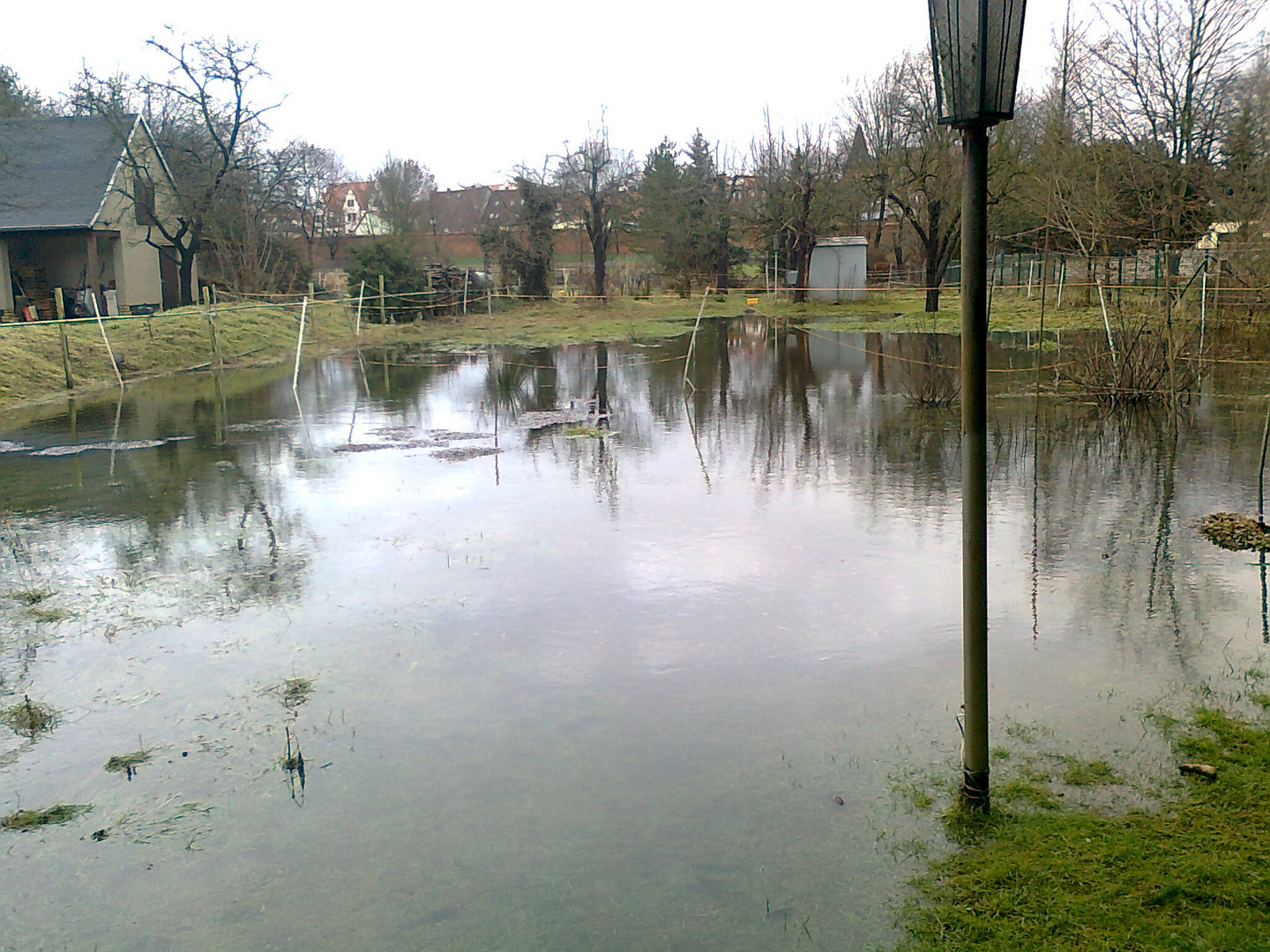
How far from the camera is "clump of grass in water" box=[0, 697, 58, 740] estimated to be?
5859 millimetres

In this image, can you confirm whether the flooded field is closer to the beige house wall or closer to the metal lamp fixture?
the metal lamp fixture

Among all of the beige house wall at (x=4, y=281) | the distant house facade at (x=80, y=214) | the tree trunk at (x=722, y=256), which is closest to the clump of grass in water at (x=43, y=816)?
the distant house facade at (x=80, y=214)

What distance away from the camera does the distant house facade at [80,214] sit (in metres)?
31.7

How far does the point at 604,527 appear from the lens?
32.3 feet

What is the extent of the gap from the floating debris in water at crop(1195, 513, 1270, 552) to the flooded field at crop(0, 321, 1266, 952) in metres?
0.17

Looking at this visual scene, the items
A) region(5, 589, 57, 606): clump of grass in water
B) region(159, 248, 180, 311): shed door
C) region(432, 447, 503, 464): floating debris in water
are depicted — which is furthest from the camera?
region(159, 248, 180, 311): shed door

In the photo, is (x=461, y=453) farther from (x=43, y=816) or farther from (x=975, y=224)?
(x=975, y=224)

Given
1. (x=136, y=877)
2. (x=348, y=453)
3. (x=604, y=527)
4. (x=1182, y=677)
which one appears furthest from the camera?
(x=348, y=453)

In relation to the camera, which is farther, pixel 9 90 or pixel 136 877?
pixel 9 90

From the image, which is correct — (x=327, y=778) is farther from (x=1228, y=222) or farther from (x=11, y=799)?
(x=1228, y=222)

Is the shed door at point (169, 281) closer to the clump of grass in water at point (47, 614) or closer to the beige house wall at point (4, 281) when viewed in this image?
the beige house wall at point (4, 281)

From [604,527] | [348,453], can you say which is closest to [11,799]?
[604,527]

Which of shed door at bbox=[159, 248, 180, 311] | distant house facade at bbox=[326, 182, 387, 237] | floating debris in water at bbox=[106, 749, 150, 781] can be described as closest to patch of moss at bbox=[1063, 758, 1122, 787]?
floating debris in water at bbox=[106, 749, 150, 781]

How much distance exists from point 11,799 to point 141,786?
0.57 metres
